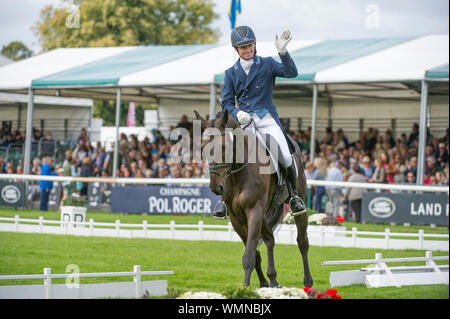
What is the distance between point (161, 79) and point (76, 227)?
1001 centimetres

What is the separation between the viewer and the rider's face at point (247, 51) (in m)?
7.70

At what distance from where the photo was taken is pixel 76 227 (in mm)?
11609

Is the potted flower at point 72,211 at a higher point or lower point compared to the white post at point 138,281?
higher

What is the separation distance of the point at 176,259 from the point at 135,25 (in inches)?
845

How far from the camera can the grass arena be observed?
794cm

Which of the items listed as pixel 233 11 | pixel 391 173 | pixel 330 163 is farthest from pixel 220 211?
pixel 233 11

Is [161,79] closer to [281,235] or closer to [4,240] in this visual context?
[281,235]

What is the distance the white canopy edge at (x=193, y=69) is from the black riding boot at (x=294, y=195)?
12.0 meters

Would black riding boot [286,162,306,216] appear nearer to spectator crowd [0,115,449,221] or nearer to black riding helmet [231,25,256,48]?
black riding helmet [231,25,256,48]

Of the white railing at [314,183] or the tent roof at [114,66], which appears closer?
the white railing at [314,183]

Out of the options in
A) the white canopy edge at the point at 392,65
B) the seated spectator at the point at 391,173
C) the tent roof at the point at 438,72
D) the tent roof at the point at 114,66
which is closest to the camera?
the tent roof at the point at 438,72

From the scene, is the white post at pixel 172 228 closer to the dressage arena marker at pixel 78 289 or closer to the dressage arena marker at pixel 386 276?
the dressage arena marker at pixel 386 276

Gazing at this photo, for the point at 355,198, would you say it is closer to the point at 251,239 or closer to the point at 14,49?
the point at 251,239

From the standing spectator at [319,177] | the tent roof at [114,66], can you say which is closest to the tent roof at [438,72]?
the standing spectator at [319,177]
